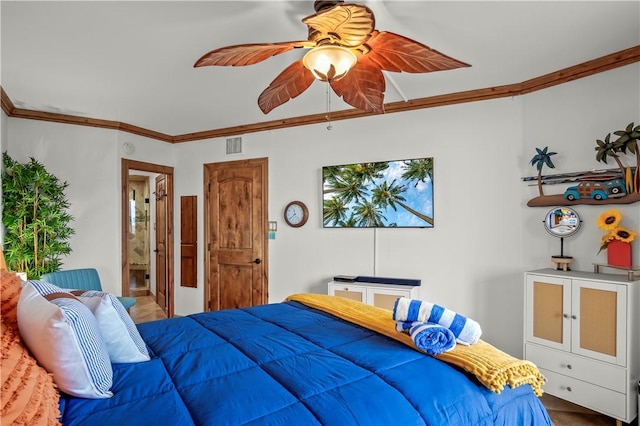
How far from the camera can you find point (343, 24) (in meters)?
1.50

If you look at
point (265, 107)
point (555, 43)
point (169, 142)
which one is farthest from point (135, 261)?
point (555, 43)

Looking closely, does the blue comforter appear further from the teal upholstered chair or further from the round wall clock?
the round wall clock

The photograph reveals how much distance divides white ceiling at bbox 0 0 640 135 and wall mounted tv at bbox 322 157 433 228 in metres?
0.72

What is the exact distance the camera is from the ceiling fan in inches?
59.0

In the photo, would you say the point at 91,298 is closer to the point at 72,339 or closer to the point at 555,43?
the point at 72,339

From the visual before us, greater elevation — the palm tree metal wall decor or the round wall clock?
the palm tree metal wall decor

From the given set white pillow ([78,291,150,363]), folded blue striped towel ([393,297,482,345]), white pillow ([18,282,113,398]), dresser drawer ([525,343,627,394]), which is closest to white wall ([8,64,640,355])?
dresser drawer ([525,343,627,394])

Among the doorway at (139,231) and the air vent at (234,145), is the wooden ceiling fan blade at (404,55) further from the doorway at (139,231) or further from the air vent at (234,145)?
the doorway at (139,231)

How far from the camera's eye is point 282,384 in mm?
1311

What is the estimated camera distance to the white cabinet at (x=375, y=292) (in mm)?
3258

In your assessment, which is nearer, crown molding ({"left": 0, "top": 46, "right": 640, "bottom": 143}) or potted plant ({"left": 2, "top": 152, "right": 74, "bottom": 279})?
crown molding ({"left": 0, "top": 46, "right": 640, "bottom": 143})

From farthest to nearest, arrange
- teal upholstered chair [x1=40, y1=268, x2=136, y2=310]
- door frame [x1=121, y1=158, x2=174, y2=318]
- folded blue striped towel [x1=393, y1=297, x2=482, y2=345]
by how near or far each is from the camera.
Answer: door frame [x1=121, y1=158, x2=174, y2=318], teal upholstered chair [x1=40, y1=268, x2=136, y2=310], folded blue striped towel [x1=393, y1=297, x2=482, y2=345]

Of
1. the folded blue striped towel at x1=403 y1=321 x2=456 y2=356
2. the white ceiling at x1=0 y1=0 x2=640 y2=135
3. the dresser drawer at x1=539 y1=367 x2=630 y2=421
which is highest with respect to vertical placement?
the white ceiling at x1=0 y1=0 x2=640 y2=135

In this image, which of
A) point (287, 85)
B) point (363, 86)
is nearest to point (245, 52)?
point (287, 85)
